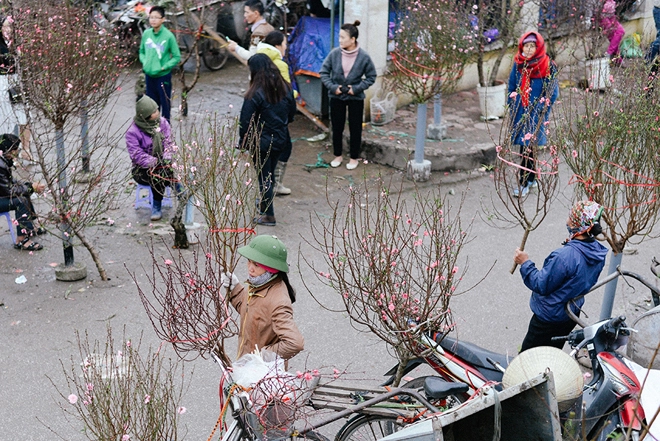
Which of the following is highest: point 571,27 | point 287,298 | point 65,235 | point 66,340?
point 571,27

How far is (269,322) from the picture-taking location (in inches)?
187

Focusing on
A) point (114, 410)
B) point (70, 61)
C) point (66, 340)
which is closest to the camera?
point (114, 410)

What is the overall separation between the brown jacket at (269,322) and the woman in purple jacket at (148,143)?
350cm

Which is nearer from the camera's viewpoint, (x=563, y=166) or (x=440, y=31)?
(x=440, y=31)

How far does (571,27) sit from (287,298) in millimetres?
9896

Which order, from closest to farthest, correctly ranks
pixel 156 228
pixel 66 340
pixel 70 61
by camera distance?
pixel 66 340
pixel 70 61
pixel 156 228

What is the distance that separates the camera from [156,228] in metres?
8.44

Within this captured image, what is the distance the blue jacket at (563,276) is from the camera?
5258mm

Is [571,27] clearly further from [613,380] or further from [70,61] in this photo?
[613,380]

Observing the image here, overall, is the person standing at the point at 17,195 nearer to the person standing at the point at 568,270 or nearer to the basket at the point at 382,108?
the person standing at the point at 568,270

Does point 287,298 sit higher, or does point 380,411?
point 287,298

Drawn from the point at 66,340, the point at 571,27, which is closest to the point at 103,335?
the point at 66,340

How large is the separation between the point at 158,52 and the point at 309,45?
2.26m

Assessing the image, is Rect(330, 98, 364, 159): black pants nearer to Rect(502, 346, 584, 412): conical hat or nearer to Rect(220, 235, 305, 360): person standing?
Rect(220, 235, 305, 360): person standing
